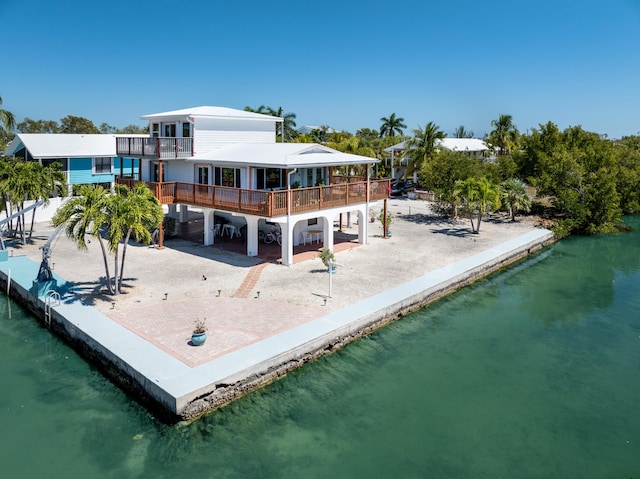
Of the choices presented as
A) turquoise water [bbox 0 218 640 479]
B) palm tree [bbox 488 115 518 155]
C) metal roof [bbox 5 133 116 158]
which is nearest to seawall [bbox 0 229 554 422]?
turquoise water [bbox 0 218 640 479]

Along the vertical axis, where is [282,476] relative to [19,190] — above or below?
below

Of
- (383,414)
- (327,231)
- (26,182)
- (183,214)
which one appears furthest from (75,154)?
(383,414)

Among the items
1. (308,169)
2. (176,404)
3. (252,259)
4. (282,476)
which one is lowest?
(282,476)

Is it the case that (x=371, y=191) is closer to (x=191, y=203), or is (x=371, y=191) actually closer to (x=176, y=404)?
(x=191, y=203)

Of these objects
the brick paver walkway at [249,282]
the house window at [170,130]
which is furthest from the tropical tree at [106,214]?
the house window at [170,130]

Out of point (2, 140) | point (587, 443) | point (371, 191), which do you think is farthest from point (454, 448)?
point (2, 140)

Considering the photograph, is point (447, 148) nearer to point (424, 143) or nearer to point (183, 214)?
point (424, 143)
